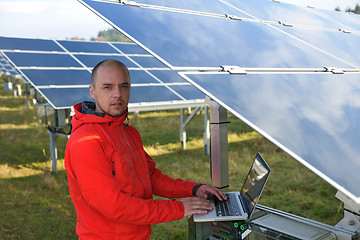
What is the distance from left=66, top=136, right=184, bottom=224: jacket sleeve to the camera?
199cm

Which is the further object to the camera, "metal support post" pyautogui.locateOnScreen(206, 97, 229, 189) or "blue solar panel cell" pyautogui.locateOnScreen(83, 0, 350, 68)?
"metal support post" pyautogui.locateOnScreen(206, 97, 229, 189)

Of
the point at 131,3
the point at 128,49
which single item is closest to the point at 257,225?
the point at 131,3

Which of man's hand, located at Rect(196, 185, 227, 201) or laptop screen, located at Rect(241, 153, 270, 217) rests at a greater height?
laptop screen, located at Rect(241, 153, 270, 217)

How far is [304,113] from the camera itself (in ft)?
6.08

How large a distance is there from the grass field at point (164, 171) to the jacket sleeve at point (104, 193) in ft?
→ 10.8

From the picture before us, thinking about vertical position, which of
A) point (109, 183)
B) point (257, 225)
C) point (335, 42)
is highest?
point (335, 42)

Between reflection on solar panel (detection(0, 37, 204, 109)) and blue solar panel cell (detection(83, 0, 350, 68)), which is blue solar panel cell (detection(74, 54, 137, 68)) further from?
blue solar panel cell (detection(83, 0, 350, 68))

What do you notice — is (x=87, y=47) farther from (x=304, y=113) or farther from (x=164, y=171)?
(x=304, y=113)

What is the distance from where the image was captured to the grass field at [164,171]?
5.61 m

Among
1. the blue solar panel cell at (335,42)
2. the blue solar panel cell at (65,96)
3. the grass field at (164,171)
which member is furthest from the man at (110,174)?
the blue solar panel cell at (65,96)

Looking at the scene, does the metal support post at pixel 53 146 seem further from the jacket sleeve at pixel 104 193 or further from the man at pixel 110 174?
the jacket sleeve at pixel 104 193

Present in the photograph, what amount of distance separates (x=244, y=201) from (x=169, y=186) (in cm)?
58

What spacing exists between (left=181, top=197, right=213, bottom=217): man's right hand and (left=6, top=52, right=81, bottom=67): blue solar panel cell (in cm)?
659

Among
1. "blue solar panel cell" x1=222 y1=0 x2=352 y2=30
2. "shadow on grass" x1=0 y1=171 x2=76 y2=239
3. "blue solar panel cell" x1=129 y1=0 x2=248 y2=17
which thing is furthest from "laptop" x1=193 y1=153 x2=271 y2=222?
"shadow on grass" x1=0 y1=171 x2=76 y2=239
